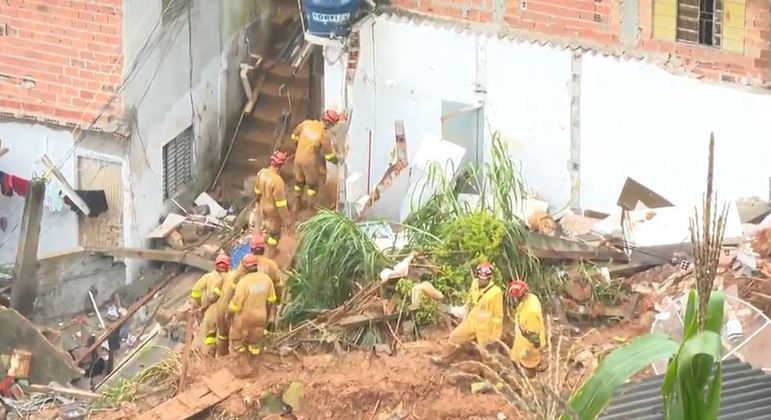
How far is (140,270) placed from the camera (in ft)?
61.8

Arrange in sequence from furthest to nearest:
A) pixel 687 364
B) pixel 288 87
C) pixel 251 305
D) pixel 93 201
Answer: pixel 288 87 → pixel 93 201 → pixel 251 305 → pixel 687 364

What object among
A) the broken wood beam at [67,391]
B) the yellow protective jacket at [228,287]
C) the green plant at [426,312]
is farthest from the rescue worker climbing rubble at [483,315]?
the broken wood beam at [67,391]

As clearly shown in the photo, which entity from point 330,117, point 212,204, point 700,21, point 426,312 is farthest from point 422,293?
point 212,204

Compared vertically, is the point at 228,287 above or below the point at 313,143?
below

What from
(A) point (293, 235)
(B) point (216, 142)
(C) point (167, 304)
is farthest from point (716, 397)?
(B) point (216, 142)

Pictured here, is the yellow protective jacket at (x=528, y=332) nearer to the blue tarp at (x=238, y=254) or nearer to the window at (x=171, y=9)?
the blue tarp at (x=238, y=254)

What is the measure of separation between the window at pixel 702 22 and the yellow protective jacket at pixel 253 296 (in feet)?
14.8

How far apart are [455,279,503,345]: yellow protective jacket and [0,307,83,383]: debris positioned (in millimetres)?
4972

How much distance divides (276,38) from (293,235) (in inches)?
199

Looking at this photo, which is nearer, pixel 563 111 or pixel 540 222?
pixel 540 222

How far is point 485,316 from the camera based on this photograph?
Answer: 13.7 meters

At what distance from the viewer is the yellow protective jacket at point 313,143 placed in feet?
53.5

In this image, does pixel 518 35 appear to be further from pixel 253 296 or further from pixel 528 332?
pixel 253 296

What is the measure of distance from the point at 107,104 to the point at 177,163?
1.60 metres
